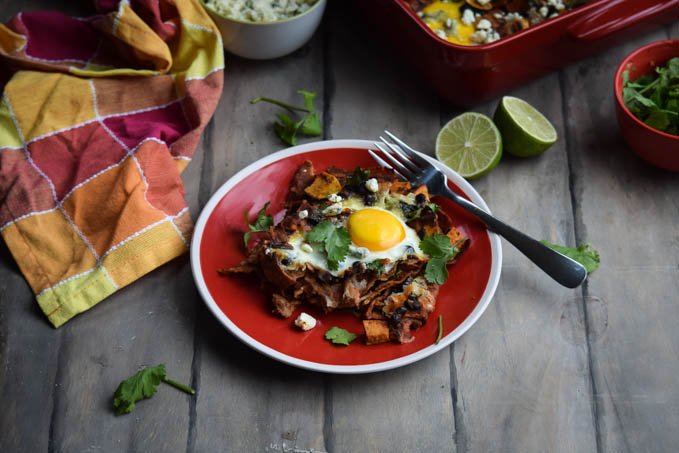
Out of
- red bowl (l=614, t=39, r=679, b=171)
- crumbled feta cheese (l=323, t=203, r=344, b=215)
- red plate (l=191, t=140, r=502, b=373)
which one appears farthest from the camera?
red bowl (l=614, t=39, r=679, b=171)

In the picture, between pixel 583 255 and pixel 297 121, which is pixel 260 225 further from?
pixel 583 255

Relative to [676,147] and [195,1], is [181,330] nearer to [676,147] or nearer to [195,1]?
[195,1]

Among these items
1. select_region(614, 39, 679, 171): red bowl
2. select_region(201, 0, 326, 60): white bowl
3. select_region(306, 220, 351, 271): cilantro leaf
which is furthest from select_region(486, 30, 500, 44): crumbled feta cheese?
select_region(306, 220, 351, 271): cilantro leaf

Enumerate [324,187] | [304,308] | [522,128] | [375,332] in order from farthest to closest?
[522,128], [324,187], [304,308], [375,332]

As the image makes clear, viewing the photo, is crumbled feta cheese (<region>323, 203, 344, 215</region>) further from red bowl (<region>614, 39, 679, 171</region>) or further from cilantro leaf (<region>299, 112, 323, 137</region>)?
red bowl (<region>614, 39, 679, 171</region>)

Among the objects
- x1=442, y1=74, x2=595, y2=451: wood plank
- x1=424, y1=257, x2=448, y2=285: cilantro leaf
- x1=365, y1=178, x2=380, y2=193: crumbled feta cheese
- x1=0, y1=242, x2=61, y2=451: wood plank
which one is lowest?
x1=0, y1=242, x2=61, y2=451: wood plank

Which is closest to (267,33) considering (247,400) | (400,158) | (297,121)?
(297,121)

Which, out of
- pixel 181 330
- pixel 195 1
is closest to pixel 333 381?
pixel 181 330

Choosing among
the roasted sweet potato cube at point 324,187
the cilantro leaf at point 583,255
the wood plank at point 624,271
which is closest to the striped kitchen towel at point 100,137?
the roasted sweet potato cube at point 324,187
